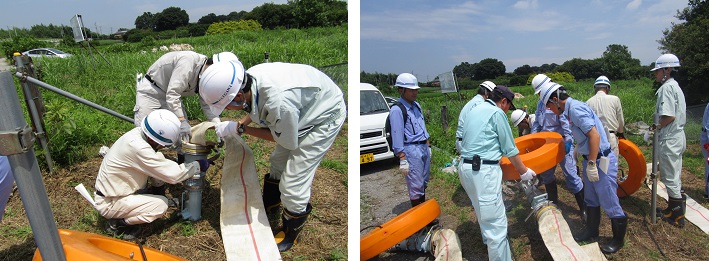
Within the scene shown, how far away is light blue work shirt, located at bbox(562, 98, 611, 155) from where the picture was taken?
12.3ft

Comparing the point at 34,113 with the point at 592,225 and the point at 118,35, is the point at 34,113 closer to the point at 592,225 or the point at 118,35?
the point at 592,225

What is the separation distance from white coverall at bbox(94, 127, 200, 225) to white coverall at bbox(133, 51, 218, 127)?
0.75 meters

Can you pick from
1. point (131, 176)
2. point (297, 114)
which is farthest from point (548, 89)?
point (131, 176)

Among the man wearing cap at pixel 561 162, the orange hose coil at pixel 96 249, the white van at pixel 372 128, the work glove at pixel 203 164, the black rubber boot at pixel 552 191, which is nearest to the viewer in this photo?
the orange hose coil at pixel 96 249

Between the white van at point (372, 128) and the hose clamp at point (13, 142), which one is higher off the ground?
the hose clamp at point (13, 142)

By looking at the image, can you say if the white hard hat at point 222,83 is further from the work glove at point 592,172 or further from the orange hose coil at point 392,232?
the work glove at point 592,172

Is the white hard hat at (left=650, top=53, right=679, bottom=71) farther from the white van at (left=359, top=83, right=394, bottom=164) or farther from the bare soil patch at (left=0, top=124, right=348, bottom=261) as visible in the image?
the white van at (left=359, top=83, right=394, bottom=164)

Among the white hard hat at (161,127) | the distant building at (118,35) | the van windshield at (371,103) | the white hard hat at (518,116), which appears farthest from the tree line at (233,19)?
the white hard hat at (161,127)

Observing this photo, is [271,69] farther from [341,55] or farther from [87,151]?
[341,55]

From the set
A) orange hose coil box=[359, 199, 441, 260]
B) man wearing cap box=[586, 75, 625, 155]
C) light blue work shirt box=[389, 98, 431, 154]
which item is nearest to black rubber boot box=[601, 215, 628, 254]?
man wearing cap box=[586, 75, 625, 155]

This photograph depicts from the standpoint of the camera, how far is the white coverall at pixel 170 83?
405 centimetres

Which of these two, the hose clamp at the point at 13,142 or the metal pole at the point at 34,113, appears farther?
the metal pole at the point at 34,113

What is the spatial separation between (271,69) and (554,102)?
2.55 metres

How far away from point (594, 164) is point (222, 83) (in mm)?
3087
